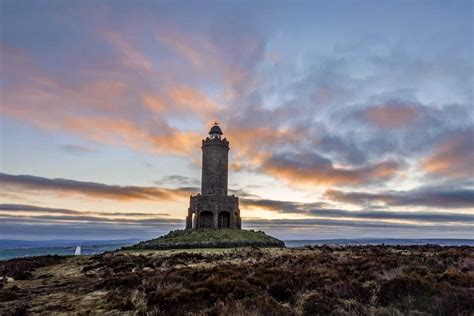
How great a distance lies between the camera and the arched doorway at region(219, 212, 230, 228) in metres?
53.0

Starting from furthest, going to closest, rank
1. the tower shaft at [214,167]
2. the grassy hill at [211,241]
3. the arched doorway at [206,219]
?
1. the tower shaft at [214,167]
2. the arched doorway at [206,219]
3. the grassy hill at [211,241]

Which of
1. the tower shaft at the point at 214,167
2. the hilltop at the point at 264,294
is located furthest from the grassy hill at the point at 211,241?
the hilltop at the point at 264,294

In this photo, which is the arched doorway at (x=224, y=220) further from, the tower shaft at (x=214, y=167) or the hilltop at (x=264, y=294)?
the hilltop at (x=264, y=294)

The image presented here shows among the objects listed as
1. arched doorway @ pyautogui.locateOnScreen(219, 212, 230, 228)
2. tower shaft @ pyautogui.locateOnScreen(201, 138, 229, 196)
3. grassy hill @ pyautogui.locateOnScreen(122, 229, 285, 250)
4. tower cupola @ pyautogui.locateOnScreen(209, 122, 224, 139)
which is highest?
tower cupola @ pyautogui.locateOnScreen(209, 122, 224, 139)

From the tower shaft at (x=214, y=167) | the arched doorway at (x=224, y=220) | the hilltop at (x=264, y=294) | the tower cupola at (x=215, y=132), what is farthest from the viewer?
the tower cupola at (x=215, y=132)

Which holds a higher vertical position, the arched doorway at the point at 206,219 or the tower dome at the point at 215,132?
the tower dome at the point at 215,132

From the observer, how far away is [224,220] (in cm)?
5362

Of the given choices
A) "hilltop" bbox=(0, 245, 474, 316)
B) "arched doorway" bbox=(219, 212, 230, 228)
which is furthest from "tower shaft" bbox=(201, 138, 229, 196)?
Answer: "hilltop" bbox=(0, 245, 474, 316)

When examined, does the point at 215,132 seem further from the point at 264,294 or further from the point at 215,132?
the point at 264,294

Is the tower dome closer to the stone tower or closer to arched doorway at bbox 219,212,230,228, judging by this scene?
the stone tower

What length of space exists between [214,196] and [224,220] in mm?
4793

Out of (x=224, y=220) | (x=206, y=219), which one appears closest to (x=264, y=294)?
(x=206, y=219)

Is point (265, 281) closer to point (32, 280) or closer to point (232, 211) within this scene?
point (32, 280)

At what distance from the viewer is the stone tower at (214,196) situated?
5084 cm
